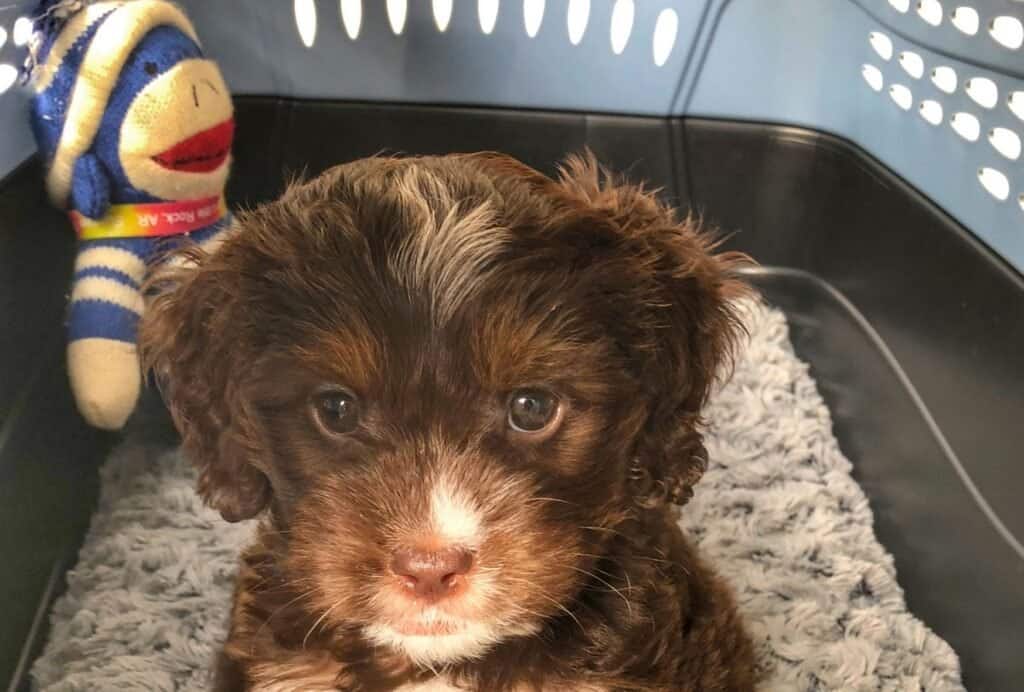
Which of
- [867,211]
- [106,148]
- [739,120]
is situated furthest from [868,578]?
[106,148]

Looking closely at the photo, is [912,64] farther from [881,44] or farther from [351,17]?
[351,17]

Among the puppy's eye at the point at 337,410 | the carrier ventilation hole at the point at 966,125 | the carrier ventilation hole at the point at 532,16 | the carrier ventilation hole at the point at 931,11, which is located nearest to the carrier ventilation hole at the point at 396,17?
the carrier ventilation hole at the point at 532,16

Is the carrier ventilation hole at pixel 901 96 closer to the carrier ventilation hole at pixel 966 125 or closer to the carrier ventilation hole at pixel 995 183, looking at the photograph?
the carrier ventilation hole at pixel 966 125

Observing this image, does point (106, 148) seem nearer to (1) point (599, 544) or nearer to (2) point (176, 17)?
(2) point (176, 17)

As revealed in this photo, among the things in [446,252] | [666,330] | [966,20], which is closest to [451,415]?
[446,252]

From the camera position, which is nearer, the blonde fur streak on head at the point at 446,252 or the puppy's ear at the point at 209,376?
the blonde fur streak on head at the point at 446,252
